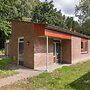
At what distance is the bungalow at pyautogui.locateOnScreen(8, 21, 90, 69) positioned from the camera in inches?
803

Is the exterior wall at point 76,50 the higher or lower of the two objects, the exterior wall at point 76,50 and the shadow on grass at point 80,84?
the higher

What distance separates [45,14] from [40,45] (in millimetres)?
40276

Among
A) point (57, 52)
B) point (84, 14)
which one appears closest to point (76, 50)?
point (57, 52)

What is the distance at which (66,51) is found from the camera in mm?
26375

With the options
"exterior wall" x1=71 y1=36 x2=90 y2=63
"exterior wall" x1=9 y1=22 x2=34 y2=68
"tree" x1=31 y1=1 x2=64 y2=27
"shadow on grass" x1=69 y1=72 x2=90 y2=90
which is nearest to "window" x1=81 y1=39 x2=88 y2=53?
"exterior wall" x1=71 y1=36 x2=90 y2=63

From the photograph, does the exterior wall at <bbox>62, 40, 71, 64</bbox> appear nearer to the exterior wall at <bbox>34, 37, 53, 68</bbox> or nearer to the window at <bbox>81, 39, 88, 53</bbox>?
the exterior wall at <bbox>34, 37, 53, 68</bbox>

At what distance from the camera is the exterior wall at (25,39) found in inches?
813

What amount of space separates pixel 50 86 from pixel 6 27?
1144 inches

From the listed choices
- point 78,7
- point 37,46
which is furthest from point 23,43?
point 78,7

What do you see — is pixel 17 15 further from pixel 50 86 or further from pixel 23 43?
pixel 50 86

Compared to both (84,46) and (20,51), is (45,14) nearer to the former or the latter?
(84,46)

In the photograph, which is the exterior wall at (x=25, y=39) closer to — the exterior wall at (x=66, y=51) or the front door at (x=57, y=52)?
the front door at (x=57, y=52)

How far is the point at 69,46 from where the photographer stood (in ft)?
86.1

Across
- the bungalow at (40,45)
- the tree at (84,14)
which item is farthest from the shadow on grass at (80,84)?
the tree at (84,14)
